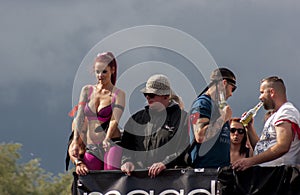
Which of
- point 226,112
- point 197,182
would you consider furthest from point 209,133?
point 197,182

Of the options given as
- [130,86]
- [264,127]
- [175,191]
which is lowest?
[175,191]

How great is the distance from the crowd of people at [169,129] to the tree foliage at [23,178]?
43553 millimetres

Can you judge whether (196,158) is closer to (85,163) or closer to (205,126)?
(205,126)

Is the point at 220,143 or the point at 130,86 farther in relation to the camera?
the point at 130,86

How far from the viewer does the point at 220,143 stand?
1064 cm

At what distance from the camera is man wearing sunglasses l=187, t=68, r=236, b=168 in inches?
416

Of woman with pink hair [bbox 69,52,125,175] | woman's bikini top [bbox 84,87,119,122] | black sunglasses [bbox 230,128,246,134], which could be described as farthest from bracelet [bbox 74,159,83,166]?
black sunglasses [bbox 230,128,246,134]

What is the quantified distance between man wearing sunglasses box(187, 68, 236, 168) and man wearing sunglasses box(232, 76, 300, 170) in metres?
0.48

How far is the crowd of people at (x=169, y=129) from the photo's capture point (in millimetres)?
10148

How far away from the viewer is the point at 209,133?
10.6 meters

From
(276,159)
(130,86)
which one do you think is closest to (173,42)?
(130,86)

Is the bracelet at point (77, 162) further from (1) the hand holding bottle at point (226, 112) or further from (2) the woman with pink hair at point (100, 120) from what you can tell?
(1) the hand holding bottle at point (226, 112)

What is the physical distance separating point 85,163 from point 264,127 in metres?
2.42

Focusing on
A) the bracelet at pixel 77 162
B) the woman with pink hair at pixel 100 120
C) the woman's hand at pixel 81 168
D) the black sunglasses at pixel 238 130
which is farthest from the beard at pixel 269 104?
the bracelet at pixel 77 162
